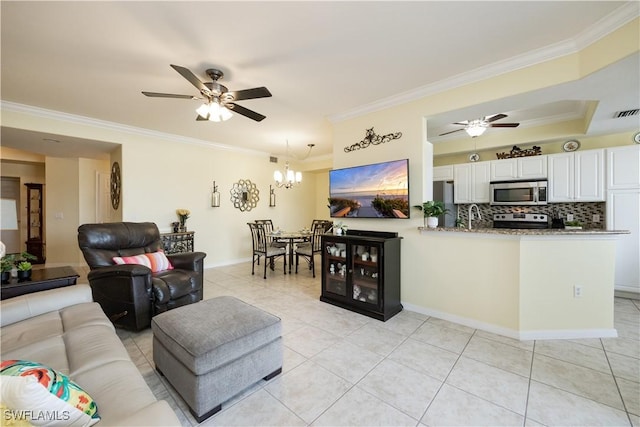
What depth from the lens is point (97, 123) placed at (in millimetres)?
3934

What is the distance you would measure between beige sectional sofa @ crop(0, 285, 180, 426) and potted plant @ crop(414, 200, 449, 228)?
2791 mm

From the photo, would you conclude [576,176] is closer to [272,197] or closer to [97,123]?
[272,197]

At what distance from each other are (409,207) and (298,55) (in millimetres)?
2024

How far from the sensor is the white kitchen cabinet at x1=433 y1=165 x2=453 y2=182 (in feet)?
15.2

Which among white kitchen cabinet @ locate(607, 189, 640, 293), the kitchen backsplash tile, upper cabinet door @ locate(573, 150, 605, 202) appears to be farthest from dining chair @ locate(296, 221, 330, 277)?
white kitchen cabinet @ locate(607, 189, 640, 293)

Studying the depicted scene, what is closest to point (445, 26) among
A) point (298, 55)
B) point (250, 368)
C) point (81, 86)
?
point (298, 55)

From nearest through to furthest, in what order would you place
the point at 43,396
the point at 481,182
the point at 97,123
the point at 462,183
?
1. the point at 43,396
2. the point at 97,123
3. the point at 481,182
4. the point at 462,183

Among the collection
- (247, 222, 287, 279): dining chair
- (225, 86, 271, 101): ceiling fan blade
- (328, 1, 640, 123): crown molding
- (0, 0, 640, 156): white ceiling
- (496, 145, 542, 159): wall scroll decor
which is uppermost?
(0, 0, 640, 156): white ceiling

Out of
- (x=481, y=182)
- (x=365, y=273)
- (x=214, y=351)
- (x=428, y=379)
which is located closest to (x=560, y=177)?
(x=481, y=182)

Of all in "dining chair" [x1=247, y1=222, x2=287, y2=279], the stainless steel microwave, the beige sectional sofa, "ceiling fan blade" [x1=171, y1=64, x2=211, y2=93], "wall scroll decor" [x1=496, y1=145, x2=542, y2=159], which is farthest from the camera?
"dining chair" [x1=247, y1=222, x2=287, y2=279]

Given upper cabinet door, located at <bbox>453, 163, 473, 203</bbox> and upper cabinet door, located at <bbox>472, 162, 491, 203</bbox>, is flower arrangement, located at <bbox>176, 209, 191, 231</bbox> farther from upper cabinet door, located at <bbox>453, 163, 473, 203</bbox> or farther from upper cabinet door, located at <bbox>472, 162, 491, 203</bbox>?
upper cabinet door, located at <bbox>472, 162, 491, 203</bbox>

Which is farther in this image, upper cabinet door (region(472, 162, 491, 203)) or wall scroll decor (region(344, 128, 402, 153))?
upper cabinet door (region(472, 162, 491, 203))

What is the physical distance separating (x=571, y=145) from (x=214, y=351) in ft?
17.6

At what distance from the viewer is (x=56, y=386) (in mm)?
824
